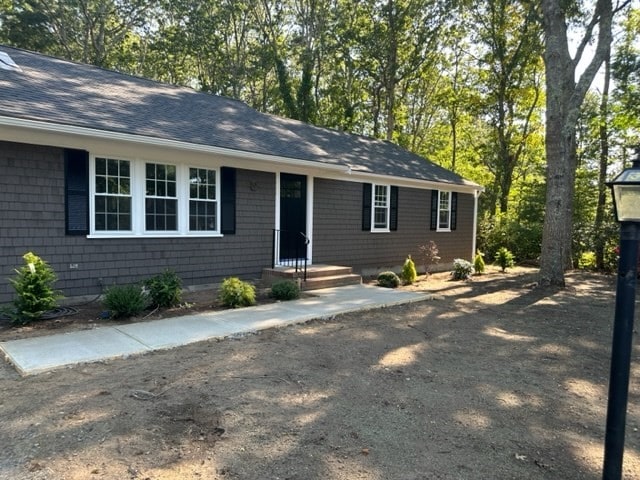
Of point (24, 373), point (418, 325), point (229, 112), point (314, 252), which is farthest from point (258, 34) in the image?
point (24, 373)

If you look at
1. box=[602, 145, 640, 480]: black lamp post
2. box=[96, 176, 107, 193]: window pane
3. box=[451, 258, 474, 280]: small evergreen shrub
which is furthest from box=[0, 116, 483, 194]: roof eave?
box=[602, 145, 640, 480]: black lamp post

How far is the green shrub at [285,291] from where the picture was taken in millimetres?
7598

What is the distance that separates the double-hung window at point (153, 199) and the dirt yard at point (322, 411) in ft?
6.76

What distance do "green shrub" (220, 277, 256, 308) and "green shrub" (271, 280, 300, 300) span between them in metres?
0.64

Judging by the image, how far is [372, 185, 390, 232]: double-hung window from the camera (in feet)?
38.2

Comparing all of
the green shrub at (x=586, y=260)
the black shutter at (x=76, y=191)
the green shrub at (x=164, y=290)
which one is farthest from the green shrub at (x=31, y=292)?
the green shrub at (x=586, y=260)

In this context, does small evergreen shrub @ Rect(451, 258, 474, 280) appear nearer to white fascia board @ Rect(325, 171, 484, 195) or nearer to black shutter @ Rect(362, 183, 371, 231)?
white fascia board @ Rect(325, 171, 484, 195)

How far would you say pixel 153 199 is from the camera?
24.8 feet

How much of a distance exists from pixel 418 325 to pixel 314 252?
171 inches

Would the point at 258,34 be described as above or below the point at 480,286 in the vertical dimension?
above

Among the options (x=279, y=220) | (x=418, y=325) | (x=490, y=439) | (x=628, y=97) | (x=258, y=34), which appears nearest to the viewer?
(x=490, y=439)

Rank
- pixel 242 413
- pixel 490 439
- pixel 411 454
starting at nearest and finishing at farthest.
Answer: pixel 411 454 < pixel 490 439 < pixel 242 413

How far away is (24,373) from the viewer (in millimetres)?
3947

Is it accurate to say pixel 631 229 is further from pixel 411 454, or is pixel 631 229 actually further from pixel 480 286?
pixel 480 286
